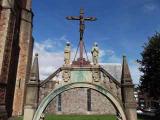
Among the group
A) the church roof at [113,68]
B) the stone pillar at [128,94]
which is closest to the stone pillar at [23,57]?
the stone pillar at [128,94]

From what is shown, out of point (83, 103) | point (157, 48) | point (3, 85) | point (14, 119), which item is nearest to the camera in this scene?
point (3, 85)

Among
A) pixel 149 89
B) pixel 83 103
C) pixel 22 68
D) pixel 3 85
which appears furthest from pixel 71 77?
pixel 83 103

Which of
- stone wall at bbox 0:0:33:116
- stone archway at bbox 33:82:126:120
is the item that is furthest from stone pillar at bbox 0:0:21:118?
stone archway at bbox 33:82:126:120

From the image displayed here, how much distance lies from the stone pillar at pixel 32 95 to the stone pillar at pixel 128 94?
162 inches

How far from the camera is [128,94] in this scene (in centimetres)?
1119

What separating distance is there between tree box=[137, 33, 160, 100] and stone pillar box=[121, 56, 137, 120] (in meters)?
14.0

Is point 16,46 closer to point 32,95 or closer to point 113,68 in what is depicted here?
point 32,95

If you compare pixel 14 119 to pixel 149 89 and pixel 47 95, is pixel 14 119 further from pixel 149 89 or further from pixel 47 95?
pixel 149 89

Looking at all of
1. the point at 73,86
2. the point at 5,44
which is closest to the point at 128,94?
the point at 73,86

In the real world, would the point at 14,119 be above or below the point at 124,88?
below

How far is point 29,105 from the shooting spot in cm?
1096

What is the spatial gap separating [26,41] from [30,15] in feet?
9.29

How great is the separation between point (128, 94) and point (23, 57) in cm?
1500

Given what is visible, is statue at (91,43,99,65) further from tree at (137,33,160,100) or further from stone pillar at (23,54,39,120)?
tree at (137,33,160,100)
